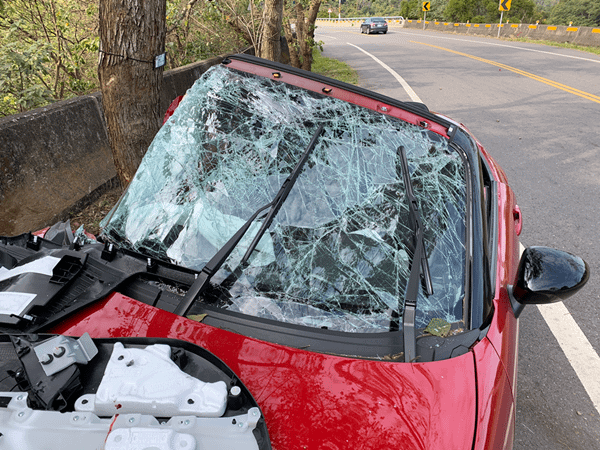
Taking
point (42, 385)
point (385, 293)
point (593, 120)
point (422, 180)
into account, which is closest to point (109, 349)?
point (42, 385)

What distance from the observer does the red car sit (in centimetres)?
124

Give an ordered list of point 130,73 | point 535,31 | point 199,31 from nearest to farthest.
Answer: point 130,73 < point 199,31 < point 535,31

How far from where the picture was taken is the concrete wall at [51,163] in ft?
11.3

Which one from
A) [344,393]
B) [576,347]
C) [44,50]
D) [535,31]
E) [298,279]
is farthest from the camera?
[535,31]

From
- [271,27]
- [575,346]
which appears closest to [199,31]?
[271,27]

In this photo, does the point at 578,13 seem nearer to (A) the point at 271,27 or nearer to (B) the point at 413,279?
(A) the point at 271,27

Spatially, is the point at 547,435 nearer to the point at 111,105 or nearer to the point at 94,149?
the point at 111,105

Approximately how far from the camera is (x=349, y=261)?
174 centimetres

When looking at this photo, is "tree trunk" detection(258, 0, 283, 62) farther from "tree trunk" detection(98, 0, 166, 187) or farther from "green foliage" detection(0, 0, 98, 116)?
"tree trunk" detection(98, 0, 166, 187)

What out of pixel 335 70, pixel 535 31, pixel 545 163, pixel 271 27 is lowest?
pixel 545 163

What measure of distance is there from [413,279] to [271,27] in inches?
283

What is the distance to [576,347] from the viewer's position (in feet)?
8.78

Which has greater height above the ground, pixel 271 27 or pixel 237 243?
pixel 271 27

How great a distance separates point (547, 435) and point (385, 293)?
1367 mm
